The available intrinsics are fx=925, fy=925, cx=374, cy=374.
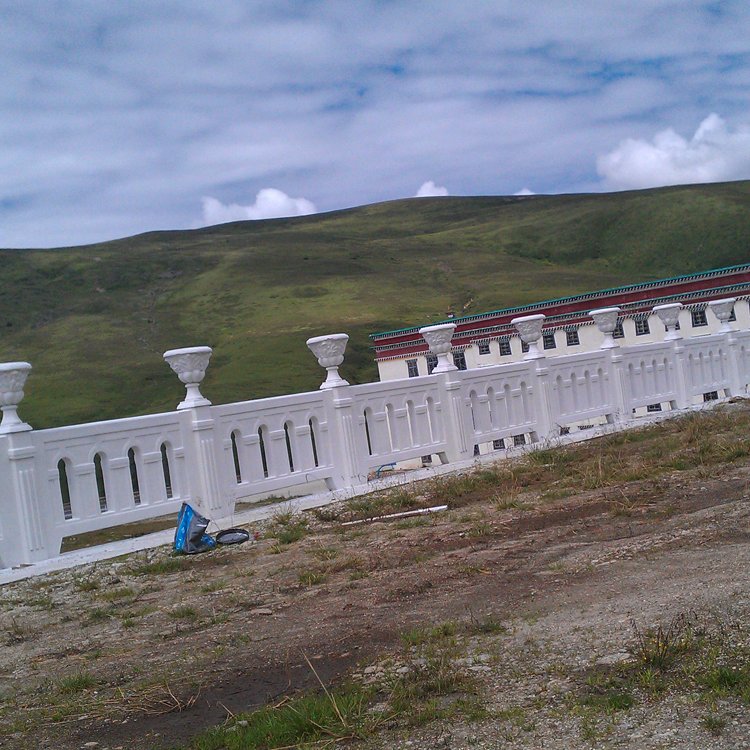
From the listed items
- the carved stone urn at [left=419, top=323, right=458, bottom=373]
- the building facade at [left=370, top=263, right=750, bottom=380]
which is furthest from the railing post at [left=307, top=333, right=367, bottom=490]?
the building facade at [left=370, top=263, right=750, bottom=380]

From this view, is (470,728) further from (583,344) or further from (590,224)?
(590,224)

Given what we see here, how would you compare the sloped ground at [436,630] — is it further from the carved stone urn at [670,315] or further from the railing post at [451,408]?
the carved stone urn at [670,315]

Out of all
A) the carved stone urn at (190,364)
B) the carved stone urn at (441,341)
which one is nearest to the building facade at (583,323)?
the carved stone urn at (441,341)

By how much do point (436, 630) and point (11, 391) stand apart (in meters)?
5.46

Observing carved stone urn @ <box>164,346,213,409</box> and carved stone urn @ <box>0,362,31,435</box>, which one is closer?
carved stone urn @ <box>0,362,31,435</box>

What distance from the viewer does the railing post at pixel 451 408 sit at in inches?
513

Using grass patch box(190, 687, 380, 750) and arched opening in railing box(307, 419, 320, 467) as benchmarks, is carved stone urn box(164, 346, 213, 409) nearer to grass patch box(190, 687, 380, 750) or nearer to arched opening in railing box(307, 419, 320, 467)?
arched opening in railing box(307, 419, 320, 467)

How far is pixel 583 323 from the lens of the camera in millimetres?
35000

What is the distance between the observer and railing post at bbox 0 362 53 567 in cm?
838

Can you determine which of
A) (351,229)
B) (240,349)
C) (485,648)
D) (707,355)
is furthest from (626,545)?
(351,229)

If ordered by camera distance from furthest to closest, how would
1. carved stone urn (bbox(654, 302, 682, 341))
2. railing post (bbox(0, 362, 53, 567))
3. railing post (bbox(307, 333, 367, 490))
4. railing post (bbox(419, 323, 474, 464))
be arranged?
1. carved stone urn (bbox(654, 302, 682, 341))
2. railing post (bbox(419, 323, 474, 464))
3. railing post (bbox(307, 333, 367, 490))
4. railing post (bbox(0, 362, 53, 567))

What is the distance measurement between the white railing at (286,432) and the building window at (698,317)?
14.7m

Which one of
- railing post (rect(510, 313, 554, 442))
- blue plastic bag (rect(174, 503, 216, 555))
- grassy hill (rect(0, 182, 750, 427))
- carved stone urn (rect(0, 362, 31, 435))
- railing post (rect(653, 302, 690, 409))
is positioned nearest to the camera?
carved stone urn (rect(0, 362, 31, 435))

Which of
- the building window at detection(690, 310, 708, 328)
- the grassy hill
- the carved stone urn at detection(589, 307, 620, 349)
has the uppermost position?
the grassy hill
